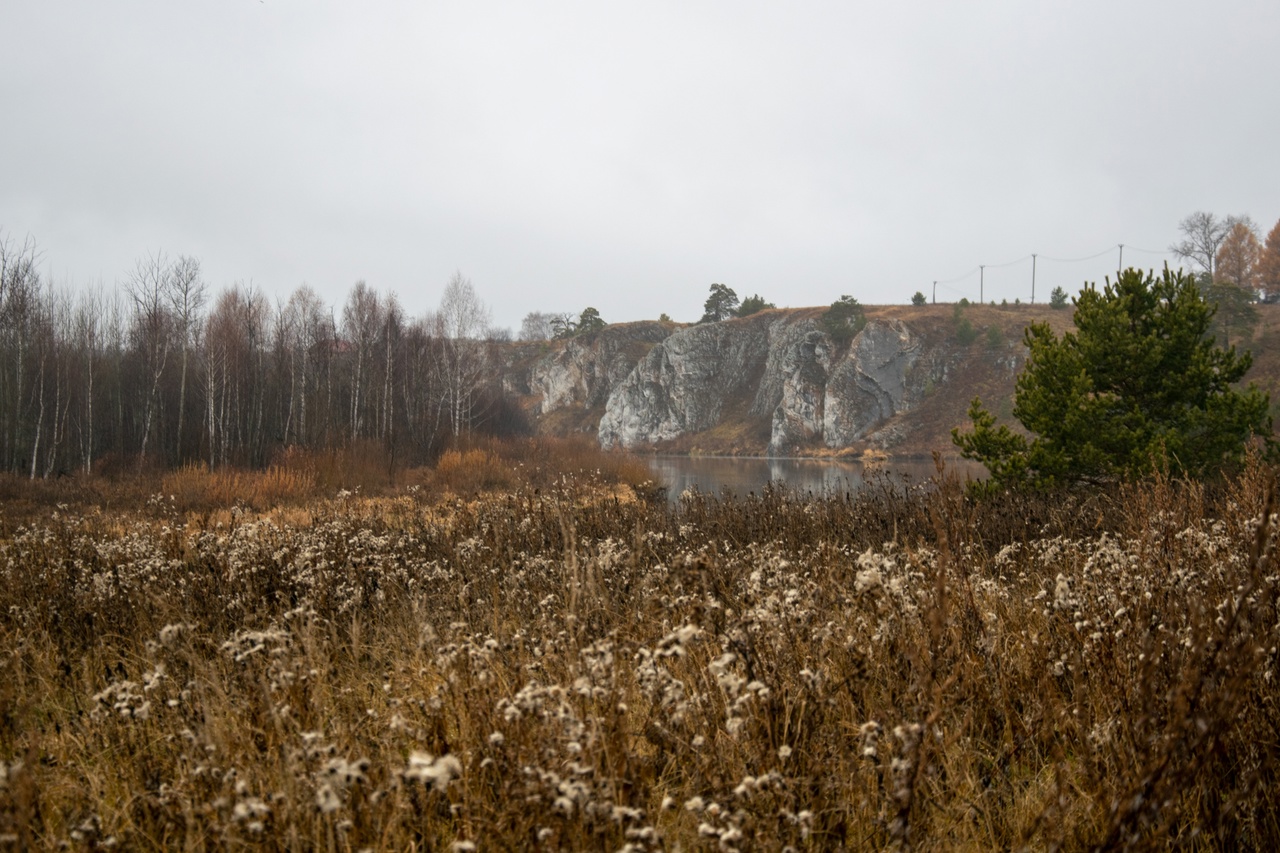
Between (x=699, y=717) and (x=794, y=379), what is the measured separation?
75.7 meters

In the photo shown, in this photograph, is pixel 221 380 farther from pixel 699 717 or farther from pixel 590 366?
pixel 590 366

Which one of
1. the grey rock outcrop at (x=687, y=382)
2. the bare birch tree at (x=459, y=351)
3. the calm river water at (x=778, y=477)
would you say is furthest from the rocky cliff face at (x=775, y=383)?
the bare birch tree at (x=459, y=351)

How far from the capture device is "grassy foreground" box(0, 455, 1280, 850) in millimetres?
1967

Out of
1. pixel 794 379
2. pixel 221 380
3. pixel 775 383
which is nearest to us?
pixel 221 380

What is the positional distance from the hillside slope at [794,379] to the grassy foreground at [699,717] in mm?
55124

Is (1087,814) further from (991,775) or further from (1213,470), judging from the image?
(1213,470)

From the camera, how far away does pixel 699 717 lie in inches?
116

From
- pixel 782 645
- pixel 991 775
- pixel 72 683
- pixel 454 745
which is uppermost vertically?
pixel 782 645

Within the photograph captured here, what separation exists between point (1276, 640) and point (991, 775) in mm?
1207

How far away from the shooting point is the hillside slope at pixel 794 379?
70625 mm

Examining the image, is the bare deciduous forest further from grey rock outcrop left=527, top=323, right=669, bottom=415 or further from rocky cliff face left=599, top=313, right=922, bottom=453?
grey rock outcrop left=527, top=323, right=669, bottom=415

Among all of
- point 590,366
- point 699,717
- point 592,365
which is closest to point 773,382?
point 592,365

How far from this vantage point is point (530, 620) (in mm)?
5590

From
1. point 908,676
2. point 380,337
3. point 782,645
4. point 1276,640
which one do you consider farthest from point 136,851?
point 380,337
